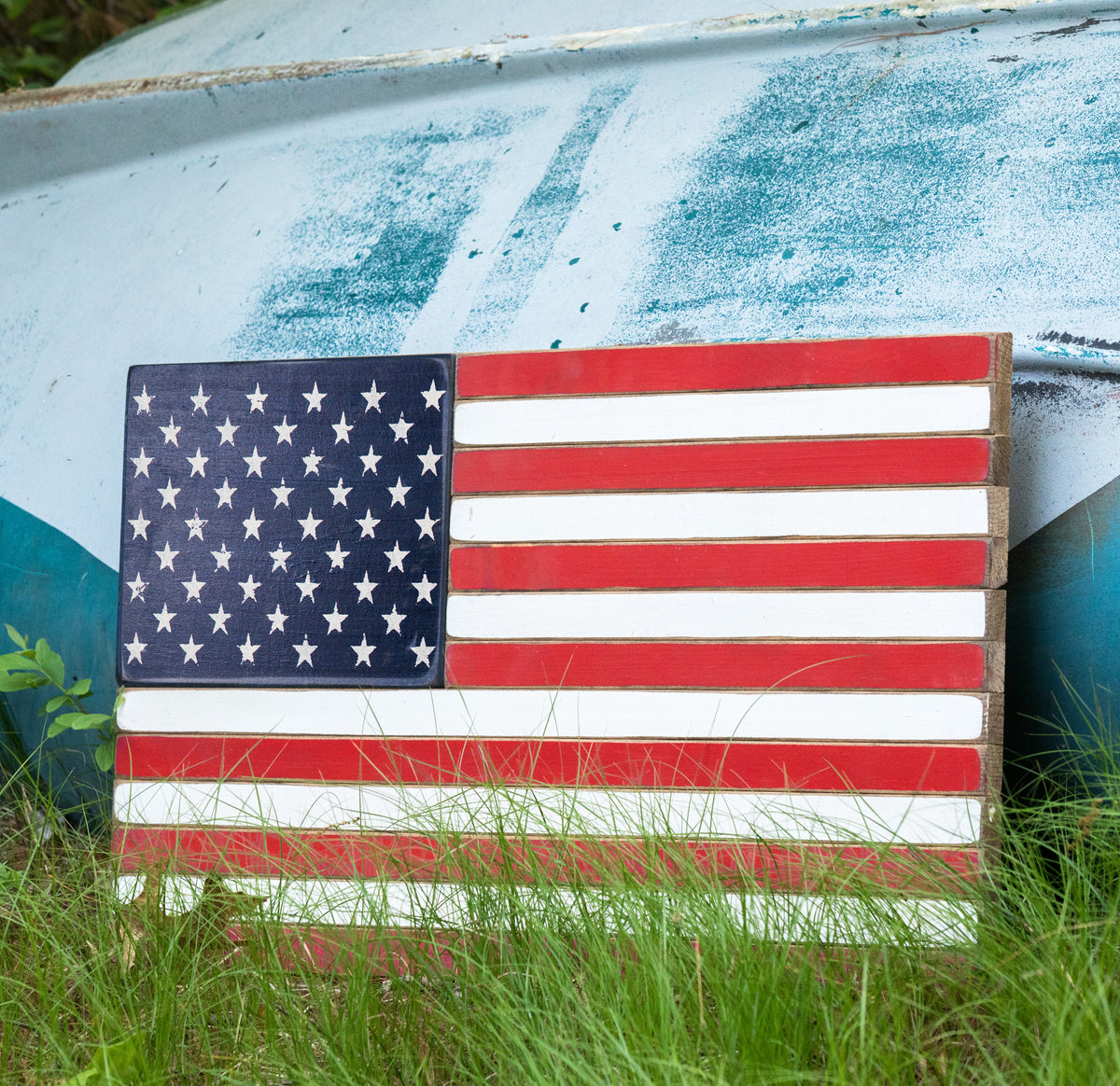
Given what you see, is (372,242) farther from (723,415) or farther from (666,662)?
(666,662)

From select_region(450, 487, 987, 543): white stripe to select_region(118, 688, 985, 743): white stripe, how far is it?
0.85ft

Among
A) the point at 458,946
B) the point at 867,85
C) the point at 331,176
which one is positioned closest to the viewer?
the point at 458,946

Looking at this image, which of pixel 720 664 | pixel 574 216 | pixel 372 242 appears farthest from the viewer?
pixel 372 242

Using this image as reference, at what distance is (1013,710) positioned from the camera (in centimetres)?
188

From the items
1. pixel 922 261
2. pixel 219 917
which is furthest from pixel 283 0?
pixel 219 917

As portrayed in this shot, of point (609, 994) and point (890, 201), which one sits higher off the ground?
point (890, 201)

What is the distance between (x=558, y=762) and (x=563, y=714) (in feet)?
0.26

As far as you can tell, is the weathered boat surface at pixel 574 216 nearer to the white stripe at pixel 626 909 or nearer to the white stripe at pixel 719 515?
the white stripe at pixel 719 515

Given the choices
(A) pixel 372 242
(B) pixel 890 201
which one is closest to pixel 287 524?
(A) pixel 372 242

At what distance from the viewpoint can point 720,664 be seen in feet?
5.93

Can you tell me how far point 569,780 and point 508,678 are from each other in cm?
20

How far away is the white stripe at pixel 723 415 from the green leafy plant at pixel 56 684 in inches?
33.8

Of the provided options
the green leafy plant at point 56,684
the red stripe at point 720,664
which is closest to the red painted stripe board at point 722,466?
the red stripe at point 720,664

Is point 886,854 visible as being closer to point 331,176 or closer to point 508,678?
point 508,678
